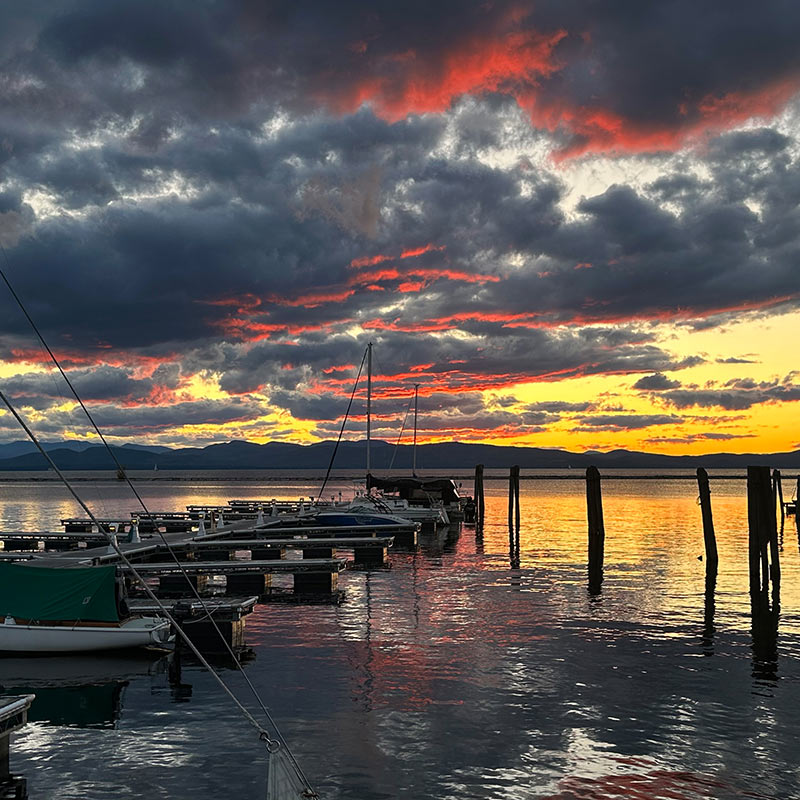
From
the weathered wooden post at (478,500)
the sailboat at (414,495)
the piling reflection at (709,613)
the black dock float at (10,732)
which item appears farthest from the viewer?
the weathered wooden post at (478,500)

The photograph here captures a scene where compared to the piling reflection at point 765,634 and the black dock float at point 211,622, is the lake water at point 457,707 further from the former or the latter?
the black dock float at point 211,622

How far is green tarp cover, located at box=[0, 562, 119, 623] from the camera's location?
892 inches

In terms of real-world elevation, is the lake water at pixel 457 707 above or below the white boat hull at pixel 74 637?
below

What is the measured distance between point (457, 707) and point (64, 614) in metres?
11.2

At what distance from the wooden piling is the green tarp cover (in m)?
25.2

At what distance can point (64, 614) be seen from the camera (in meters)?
22.7

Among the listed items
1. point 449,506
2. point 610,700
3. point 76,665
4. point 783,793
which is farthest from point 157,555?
point 449,506

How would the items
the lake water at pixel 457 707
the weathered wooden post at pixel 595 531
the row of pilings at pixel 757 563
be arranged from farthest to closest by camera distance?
the weathered wooden post at pixel 595 531 → the row of pilings at pixel 757 563 → the lake water at pixel 457 707

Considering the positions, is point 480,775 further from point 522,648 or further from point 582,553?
point 582,553

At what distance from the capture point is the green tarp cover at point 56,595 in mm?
22656

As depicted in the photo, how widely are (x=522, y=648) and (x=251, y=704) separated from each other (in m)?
9.02

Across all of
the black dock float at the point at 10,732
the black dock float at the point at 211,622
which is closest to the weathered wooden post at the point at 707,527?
the black dock float at the point at 211,622

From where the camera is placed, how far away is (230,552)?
149 ft

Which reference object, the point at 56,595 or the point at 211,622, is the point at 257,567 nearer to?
the point at 211,622
